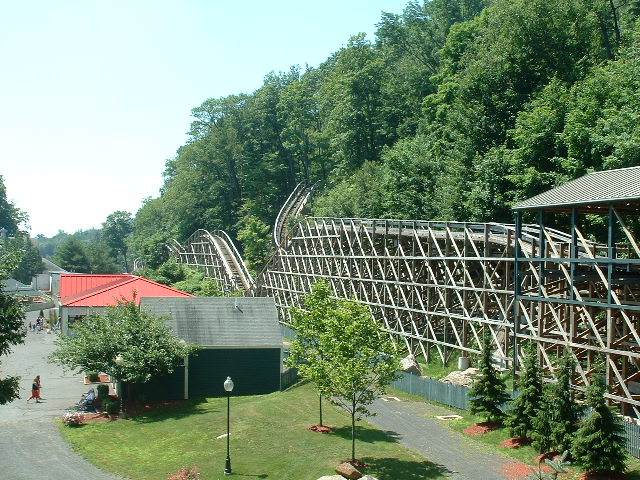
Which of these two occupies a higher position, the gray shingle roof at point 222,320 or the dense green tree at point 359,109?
the dense green tree at point 359,109

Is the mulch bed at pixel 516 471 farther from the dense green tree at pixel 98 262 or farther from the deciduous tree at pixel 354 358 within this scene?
the dense green tree at pixel 98 262

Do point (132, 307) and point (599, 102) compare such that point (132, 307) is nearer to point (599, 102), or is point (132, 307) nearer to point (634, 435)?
point (634, 435)

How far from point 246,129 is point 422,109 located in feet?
90.4

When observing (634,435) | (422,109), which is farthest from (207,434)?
(422,109)

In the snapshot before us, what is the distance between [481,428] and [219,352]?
13.0 metres

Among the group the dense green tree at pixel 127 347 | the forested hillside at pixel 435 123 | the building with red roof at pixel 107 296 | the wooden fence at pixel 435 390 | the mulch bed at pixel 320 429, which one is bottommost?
the mulch bed at pixel 320 429

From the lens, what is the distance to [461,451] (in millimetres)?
23031

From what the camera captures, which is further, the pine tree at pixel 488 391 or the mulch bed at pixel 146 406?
the mulch bed at pixel 146 406

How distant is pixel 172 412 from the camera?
3038 centimetres

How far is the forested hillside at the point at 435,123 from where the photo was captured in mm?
39500

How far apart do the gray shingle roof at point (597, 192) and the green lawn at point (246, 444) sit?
9.45m

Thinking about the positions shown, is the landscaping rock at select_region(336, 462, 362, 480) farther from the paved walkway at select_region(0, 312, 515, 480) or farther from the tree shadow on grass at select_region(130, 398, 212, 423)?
the tree shadow on grass at select_region(130, 398, 212, 423)

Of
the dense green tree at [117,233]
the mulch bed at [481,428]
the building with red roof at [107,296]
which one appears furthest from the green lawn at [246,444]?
the dense green tree at [117,233]

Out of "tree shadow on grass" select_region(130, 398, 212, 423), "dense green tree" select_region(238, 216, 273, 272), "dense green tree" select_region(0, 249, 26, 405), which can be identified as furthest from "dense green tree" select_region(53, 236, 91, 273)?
"dense green tree" select_region(0, 249, 26, 405)
